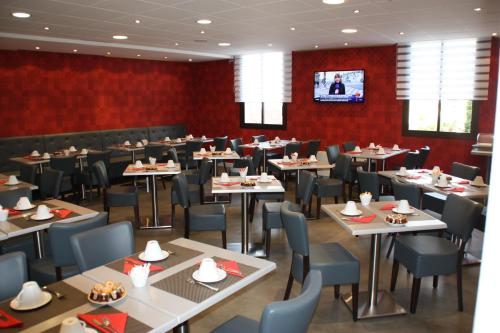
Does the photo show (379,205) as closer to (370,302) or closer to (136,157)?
(370,302)

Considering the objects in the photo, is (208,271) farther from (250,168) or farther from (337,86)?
(337,86)

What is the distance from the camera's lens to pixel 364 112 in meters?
8.88

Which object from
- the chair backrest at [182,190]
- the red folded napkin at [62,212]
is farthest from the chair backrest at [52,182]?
the red folded napkin at [62,212]

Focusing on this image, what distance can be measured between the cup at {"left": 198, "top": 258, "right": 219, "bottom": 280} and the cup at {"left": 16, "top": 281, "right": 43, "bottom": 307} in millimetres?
794

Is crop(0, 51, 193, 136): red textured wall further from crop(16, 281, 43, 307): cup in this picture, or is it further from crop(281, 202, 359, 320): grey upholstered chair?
crop(16, 281, 43, 307): cup

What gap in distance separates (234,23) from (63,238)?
13.1ft

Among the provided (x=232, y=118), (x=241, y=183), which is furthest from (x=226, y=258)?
(x=232, y=118)

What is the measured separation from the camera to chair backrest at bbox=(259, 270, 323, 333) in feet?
5.77

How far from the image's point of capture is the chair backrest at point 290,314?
176cm

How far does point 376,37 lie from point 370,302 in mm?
5267

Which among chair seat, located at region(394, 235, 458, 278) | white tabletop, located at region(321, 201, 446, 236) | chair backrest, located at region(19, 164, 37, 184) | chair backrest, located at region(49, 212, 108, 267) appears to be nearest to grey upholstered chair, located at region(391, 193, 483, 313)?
chair seat, located at region(394, 235, 458, 278)

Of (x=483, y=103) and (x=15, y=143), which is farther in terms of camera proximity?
(x=15, y=143)

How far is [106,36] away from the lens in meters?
7.10

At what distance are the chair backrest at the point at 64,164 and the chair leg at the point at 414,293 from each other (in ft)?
19.2
